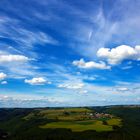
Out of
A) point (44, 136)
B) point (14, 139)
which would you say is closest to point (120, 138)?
point (44, 136)

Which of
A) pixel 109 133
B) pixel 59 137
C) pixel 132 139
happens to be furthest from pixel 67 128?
pixel 132 139

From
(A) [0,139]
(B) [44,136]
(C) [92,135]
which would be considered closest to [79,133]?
(C) [92,135]

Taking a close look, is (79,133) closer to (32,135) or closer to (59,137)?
(59,137)

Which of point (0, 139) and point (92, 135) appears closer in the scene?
point (92, 135)

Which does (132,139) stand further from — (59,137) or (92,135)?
(59,137)

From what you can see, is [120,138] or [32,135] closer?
[120,138]

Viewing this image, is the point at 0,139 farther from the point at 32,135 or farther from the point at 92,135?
the point at 92,135

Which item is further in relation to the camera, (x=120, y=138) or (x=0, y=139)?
(x=0, y=139)

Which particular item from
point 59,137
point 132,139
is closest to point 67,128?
point 59,137
